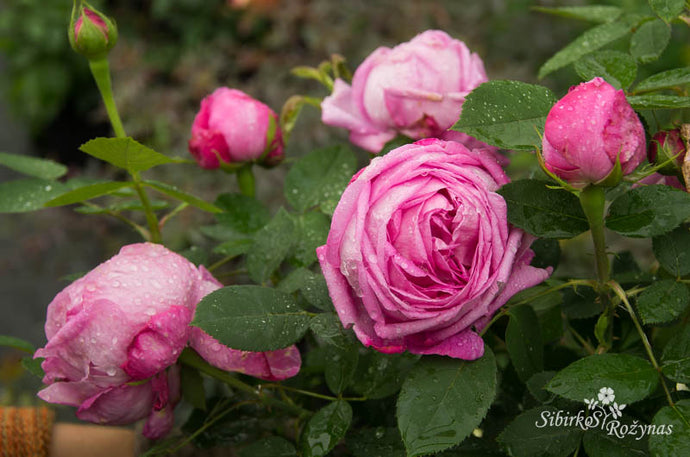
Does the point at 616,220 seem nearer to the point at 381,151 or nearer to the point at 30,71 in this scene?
Answer: the point at 381,151

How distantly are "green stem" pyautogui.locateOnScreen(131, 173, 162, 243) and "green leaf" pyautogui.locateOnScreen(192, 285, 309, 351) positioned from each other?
4.9 inches

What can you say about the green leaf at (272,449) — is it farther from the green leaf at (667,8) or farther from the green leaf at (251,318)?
the green leaf at (667,8)

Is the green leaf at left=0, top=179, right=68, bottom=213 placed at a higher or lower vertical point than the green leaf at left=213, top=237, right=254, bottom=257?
higher

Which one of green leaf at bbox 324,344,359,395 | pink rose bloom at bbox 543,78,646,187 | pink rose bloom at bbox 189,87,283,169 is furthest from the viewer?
pink rose bloom at bbox 189,87,283,169

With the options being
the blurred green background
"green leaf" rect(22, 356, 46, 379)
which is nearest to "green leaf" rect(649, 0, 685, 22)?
"green leaf" rect(22, 356, 46, 379)

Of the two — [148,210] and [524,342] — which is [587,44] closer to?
[524,342]

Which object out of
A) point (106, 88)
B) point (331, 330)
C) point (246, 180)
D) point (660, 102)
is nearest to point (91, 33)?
point (106, 88)

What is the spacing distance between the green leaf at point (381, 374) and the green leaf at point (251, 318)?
6cm

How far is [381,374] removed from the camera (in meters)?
0.44

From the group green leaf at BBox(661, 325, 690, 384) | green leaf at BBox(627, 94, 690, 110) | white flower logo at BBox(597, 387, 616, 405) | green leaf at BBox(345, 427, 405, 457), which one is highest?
green leaf at BBox(627, 94, 690, 110)

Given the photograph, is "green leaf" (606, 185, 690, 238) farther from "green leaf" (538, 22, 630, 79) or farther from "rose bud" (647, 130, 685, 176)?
"green leaf" (538, 22, 630, 79)

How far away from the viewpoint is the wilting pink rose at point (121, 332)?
396mm

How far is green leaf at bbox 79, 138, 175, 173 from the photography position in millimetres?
416

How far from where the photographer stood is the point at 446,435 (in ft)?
1.12
